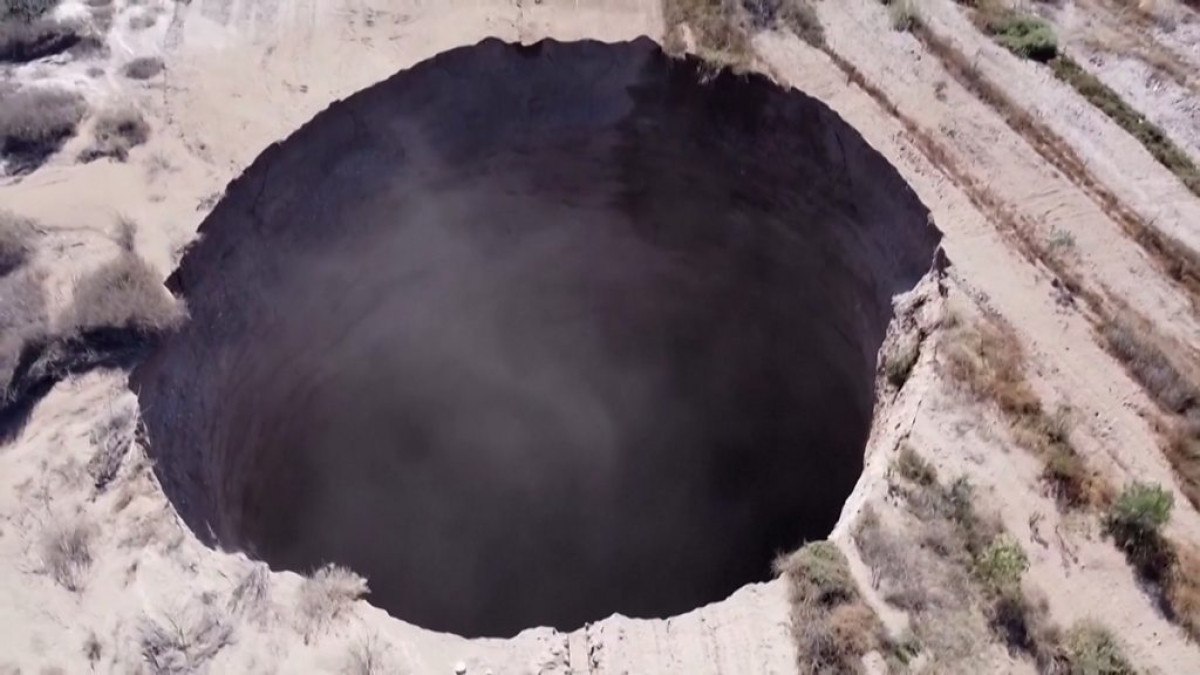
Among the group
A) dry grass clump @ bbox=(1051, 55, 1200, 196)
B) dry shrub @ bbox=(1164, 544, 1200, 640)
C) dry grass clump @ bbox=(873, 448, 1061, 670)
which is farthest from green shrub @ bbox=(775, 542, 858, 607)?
dry grass clump @ bbox=(1051, 55, 1200, 196)

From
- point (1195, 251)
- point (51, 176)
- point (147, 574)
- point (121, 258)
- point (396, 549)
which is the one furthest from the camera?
point (396, 549)

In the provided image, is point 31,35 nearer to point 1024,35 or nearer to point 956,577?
point 956,577

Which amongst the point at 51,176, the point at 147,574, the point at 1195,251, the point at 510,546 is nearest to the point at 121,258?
the point at 51,176

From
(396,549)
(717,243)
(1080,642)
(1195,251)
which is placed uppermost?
(1195,251)

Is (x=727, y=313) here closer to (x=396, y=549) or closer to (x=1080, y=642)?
(x=396, y=549)

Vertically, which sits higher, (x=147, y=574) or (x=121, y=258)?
(x=121, y=258)

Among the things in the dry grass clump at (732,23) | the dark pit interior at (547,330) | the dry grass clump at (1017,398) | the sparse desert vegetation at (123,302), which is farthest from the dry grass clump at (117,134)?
the dry grass clump at (1017,398)

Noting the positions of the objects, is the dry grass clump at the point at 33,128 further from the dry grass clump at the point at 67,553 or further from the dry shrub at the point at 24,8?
the dry grass clump at the point at 67,553

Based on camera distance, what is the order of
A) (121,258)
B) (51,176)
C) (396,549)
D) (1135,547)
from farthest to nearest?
(396,549) < (51,176) < (121,258) < (1135,547)
